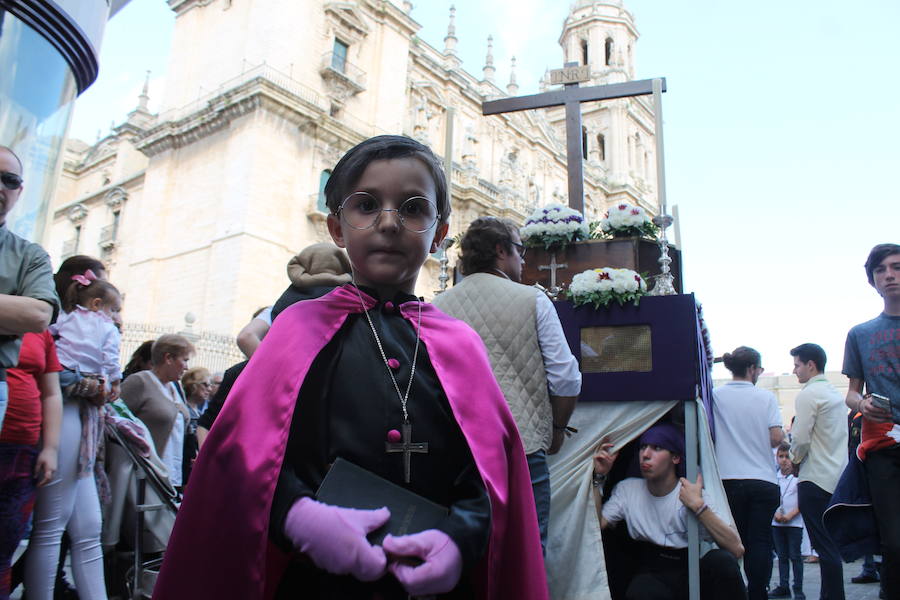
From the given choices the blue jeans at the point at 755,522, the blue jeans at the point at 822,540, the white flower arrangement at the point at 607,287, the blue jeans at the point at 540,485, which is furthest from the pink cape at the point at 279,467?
the blue jeans at the point at 755,522

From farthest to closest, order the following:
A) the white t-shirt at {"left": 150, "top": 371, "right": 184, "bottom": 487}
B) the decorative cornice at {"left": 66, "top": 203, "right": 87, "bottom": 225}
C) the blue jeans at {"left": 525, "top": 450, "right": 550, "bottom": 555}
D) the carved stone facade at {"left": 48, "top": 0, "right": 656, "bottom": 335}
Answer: the decorative cornice at {"left": 66, "top": 203, "right": 87, "bottom": 225}
the carved stone facade at {"left": 48, "top": 0, "right": 656, "bottom": 335}
the white t-shirt at {"left": 150, "top": 371, "right": 184, "bottom": 487}
the blue jeans at {"left": 525, "top": 450, "right": 550, "bottom": 555}

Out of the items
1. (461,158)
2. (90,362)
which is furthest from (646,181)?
(90,362)

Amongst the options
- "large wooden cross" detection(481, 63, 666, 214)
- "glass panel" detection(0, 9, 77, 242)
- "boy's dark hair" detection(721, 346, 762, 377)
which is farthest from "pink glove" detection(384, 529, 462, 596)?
"large wooden cross" detection(481, 63, 666, 214)

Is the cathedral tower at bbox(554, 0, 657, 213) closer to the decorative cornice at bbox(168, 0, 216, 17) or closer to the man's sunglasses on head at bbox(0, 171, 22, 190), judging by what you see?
the decorative cornice at bbox(168, 0, 216, 17)

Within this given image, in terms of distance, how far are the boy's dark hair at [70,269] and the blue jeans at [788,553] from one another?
6.54 metres

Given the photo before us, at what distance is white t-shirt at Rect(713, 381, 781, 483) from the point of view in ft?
15.5

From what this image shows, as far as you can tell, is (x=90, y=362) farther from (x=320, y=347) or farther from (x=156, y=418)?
(x=320, y=347)

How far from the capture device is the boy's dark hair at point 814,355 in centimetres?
564

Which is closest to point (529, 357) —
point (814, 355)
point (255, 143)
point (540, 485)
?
point (540, 485)

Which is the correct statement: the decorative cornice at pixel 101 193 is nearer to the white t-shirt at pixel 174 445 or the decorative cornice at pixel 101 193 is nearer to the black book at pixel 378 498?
the white t-shirt at pixel 174 445

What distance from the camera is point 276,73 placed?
857 inches

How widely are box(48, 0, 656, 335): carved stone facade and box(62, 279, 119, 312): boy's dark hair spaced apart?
13.6 meters

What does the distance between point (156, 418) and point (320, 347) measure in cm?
419

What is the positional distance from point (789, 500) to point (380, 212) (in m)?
7.86
